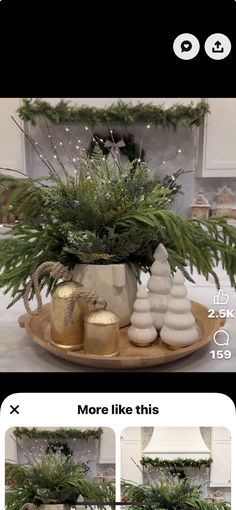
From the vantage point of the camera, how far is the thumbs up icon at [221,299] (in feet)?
2.02

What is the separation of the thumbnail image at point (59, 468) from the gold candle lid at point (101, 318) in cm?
11

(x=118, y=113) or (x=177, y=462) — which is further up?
(x=118, y=113)

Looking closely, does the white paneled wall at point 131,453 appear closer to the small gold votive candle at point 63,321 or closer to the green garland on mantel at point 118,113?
the small gold votive candle at point 63,321

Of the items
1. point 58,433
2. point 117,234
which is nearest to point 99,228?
point 117,234

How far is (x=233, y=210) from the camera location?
613 millimetres

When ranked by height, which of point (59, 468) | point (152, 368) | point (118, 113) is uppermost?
point (118, 113)

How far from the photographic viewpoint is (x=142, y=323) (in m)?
0.65

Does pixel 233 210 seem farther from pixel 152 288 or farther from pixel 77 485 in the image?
pixel 77 485

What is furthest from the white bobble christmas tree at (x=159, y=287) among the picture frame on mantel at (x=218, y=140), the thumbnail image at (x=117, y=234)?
the picture frame on mantel at (x=218, y=140)

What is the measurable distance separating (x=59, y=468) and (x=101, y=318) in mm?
183

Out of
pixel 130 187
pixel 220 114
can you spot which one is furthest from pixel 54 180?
pixel 220 114
